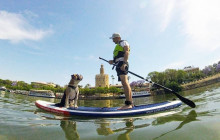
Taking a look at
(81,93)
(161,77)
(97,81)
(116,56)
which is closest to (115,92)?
(81,93)

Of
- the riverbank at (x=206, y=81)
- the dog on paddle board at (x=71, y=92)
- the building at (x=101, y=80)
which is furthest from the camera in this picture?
the building at (x=101, y=80)

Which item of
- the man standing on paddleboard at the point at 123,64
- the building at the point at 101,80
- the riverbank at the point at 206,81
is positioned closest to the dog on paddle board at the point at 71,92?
the man standing on paddleboard at the point at 123,64

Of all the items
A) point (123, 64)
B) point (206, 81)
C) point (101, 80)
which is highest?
point (101, 80)

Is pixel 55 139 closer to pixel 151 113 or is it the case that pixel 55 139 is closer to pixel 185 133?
pixel 185 133

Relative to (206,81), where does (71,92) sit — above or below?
below

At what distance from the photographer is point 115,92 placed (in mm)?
96250

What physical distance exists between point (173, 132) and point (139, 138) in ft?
1.98

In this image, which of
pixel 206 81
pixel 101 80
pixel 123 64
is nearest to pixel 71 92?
pixel 123 64

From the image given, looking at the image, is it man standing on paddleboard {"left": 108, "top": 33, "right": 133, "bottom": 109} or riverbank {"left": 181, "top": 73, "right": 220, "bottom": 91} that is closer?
man standing on paddleboard {"left": 108, "top": 33, "right": 133, "bottom": 109}

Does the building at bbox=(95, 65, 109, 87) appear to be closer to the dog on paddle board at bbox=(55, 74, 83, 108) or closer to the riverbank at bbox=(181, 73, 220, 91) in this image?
the riverbank at bbox=(181, 73, 220, 91)

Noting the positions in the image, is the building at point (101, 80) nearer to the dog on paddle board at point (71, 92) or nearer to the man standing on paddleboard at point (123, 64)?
the dog on paddle board at point (71, 92)

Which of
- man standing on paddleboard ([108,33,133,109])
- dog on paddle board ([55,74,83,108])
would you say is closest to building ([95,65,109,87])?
dog on paddle board ([55,74,83,108])

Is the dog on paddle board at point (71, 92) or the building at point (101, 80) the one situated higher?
the building at point (101, 80)

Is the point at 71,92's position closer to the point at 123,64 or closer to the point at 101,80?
the point at 123,64
